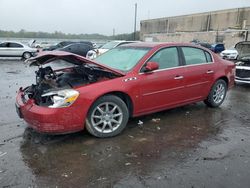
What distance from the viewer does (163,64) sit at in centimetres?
523

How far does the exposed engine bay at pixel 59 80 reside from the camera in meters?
4.30

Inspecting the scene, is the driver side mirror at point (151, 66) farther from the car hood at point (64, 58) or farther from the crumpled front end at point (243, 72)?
the crumpled front end at point (243, 72)

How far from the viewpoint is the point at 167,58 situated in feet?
17.5

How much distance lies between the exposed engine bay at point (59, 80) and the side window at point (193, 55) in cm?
188

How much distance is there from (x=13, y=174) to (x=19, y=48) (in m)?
18.6

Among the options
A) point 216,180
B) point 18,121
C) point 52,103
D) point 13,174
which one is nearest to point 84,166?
point 13,174

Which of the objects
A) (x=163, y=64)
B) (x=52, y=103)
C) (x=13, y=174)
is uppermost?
(x=163, y=64)

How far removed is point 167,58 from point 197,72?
0.82 m

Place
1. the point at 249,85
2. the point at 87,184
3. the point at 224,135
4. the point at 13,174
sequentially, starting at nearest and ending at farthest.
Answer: the point at 87,184 → the point at 13,174 → the point at 224,135 → the point at 249,85

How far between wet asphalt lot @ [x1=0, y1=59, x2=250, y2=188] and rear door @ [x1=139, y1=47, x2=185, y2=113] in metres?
0.42

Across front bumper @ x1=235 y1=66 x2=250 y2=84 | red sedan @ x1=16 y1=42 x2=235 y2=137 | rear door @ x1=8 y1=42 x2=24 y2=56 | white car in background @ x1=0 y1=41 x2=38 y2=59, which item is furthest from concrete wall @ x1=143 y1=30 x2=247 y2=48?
red sedan @ x1=16 y1=42 x2=235 y2=137

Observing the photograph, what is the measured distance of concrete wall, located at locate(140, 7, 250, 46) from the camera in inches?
1961

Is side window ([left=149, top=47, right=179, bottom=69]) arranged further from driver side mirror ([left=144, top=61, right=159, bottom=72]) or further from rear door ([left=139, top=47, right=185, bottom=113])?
driver side mirror ([left=144, top=61, right=159, bottom=72])

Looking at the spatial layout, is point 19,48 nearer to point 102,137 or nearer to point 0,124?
point 0,124
